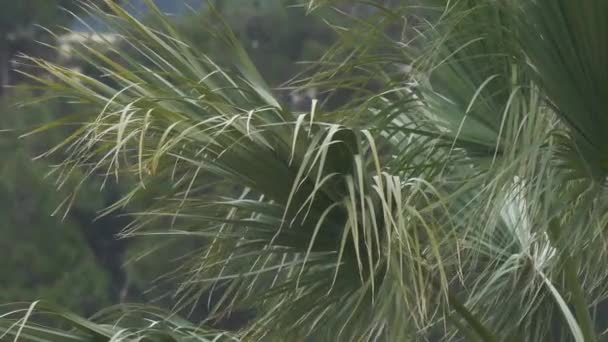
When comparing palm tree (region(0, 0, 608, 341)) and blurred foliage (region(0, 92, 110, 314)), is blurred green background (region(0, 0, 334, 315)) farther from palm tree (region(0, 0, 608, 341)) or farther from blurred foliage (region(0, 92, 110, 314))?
palm tree (region(0, 0, 608, 341))

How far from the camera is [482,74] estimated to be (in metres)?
2.48

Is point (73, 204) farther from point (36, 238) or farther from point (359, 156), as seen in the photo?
point (359, 156)

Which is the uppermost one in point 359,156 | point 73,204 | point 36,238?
point 359,156

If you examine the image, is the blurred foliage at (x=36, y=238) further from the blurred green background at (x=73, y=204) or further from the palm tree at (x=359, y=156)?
the palm tree at (x=359, y=156)

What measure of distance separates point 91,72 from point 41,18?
66 centimetres

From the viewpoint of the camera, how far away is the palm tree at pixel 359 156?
2.20 meters

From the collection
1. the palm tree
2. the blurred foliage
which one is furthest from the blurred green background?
the palm tree

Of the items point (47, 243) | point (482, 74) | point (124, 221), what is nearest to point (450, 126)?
point (482, 74)

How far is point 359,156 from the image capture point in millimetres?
2203

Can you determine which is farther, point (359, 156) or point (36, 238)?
point (36, 238)

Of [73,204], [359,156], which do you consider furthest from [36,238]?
[359,156]

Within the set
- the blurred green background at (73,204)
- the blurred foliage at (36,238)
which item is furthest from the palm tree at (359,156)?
the blurred foliage at (36,238)

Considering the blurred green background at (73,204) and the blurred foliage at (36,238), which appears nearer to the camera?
the blurred green background at (73,204)

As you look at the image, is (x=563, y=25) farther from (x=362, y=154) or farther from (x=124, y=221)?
(x=124, y=221)
